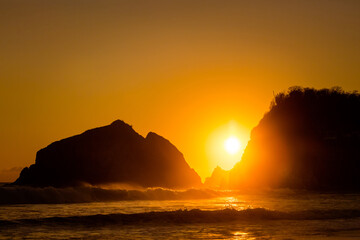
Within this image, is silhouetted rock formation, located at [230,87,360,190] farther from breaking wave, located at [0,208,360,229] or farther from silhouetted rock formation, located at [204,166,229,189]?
breaking wave, located at [0,208,360,229]

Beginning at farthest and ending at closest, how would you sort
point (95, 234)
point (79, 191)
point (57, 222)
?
point (79, 191), point (57, 222), point (95, 234)

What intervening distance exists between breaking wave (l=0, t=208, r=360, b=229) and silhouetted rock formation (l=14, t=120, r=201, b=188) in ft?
146

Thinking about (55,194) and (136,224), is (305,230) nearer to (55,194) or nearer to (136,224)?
(136,224)

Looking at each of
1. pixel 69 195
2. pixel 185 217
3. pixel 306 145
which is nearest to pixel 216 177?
pixel 306 145

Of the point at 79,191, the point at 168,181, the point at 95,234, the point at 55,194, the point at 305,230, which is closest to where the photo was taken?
the point at 95,234

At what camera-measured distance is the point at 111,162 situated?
272 feet

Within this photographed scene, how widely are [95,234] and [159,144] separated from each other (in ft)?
231

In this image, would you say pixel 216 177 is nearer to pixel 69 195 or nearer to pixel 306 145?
pixel 306 145

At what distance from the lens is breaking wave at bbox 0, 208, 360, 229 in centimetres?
2681

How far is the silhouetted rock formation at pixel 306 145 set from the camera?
83.8m

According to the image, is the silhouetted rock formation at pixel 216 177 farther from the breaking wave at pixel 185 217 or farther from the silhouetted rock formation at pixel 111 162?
the breaking wave at pixel 185 217

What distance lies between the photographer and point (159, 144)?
3661 inches

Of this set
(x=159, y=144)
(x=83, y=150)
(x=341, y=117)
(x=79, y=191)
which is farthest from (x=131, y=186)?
(x=341, y=117)

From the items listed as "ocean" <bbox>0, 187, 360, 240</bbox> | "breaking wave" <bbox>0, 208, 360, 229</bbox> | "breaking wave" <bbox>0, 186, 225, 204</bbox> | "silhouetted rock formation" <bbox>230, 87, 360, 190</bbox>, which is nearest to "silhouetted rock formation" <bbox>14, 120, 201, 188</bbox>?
"silhouetted rock formation" <bbox>230, 87, 360, 190</bbox>
